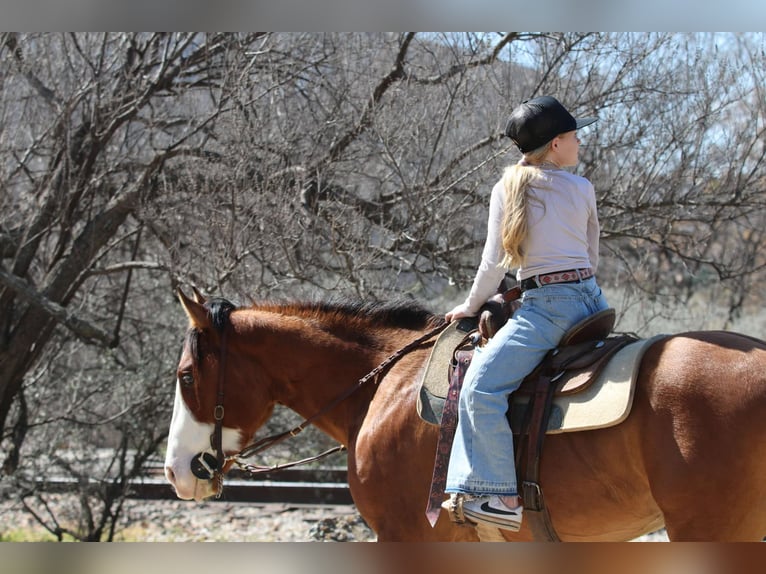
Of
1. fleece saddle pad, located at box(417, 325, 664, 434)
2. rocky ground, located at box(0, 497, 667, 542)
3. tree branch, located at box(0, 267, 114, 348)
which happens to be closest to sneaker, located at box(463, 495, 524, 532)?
fleece saddle pad, located at box(417, 325, 664, 434)

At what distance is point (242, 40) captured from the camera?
700cm

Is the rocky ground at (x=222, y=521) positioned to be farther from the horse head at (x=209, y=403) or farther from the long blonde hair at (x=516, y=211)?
the long blonde hair at (x=516, y=211)

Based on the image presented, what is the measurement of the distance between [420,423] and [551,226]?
1.05m

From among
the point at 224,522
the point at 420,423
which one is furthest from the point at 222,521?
the point at 420,423

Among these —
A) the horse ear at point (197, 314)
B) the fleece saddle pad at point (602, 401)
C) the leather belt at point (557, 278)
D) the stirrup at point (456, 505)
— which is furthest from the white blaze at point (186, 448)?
the leather belt at point (557, 278)

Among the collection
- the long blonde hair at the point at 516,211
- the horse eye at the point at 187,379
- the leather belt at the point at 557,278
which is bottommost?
the horse eye at the point at 187,379

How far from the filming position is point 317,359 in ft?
13.1

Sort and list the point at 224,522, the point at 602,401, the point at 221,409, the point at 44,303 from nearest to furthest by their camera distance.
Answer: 1. the point at 602,401
2. the point at 221,409
3. the point at 44,303
4. the point at 224,522

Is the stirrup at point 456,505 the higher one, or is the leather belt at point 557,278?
the leather belt at point 557,278

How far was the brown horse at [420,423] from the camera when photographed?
2811 mm

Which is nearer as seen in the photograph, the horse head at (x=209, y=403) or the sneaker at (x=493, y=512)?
the sneaker at (x=493, y=512)

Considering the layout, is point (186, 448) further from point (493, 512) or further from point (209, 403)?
point (493, 512)

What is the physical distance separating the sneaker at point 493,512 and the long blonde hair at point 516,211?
99 centimetres

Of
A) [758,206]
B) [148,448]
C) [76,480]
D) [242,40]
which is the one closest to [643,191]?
[758,206]
